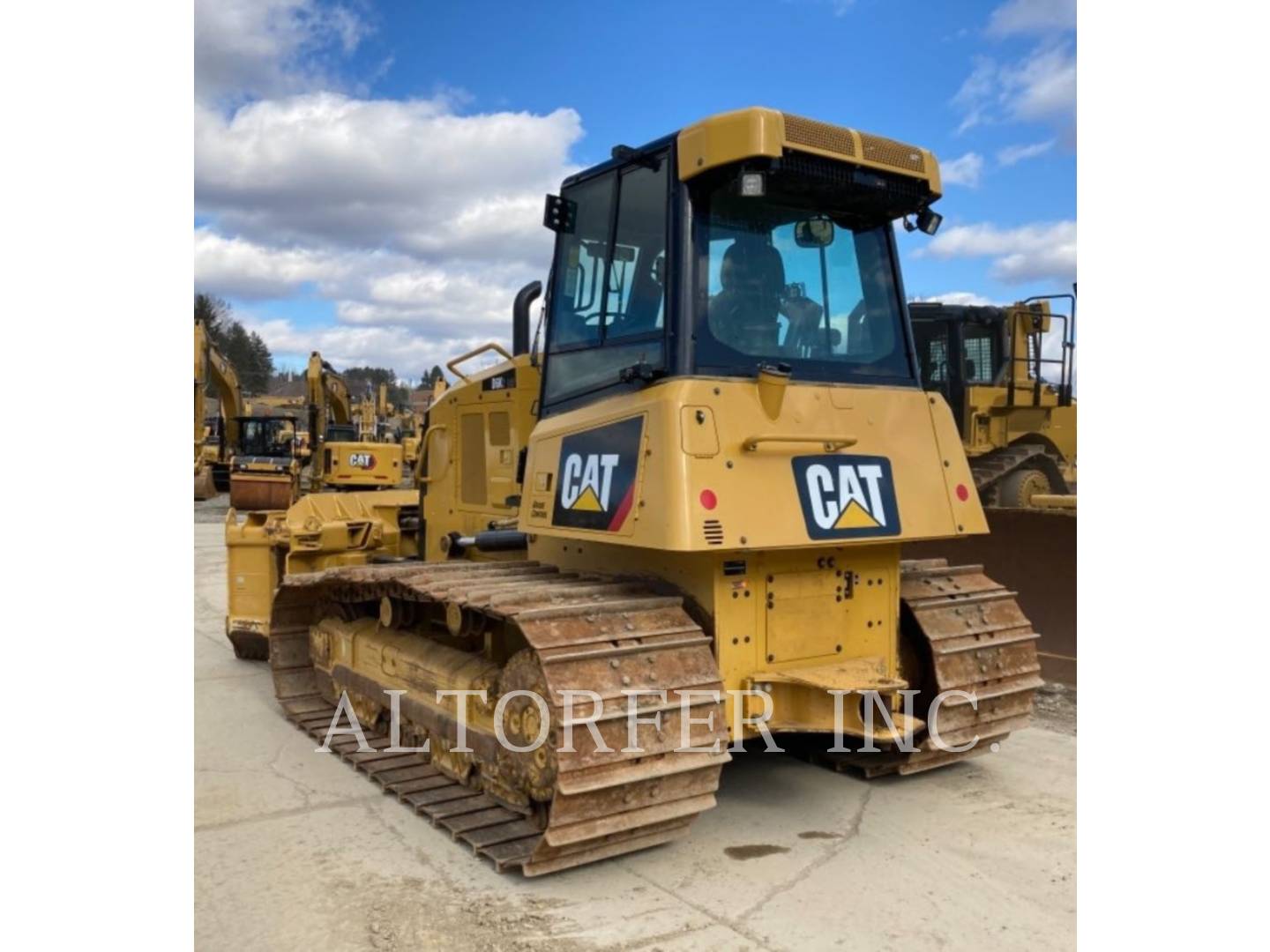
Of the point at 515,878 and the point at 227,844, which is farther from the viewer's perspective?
the point at 227,844

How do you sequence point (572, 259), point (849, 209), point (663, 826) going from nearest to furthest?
1. point (663, 826)
2. point (849, 209)
3. point (572, 259)

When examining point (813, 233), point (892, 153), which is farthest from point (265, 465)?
point (892, 153)

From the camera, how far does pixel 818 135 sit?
14.0 ft

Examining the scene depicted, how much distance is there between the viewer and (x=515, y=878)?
13.1ft

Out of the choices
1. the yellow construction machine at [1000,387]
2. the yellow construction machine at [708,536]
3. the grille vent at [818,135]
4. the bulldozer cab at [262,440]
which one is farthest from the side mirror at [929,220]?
the bulldozer cab at [262,440]

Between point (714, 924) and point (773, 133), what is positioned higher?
point (773, 133)

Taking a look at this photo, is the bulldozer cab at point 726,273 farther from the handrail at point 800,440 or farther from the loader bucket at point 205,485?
the loader bucket at point 205,485

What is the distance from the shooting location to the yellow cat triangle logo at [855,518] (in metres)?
4.32

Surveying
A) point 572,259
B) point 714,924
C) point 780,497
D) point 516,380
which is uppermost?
point 572,259

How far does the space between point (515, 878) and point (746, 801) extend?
51.6 inches

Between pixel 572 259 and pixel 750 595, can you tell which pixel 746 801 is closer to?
pixel 750 595

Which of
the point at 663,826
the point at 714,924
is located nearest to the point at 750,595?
the point at 663,826

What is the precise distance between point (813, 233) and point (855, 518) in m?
1.31

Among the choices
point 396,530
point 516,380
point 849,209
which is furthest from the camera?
point 396,530
